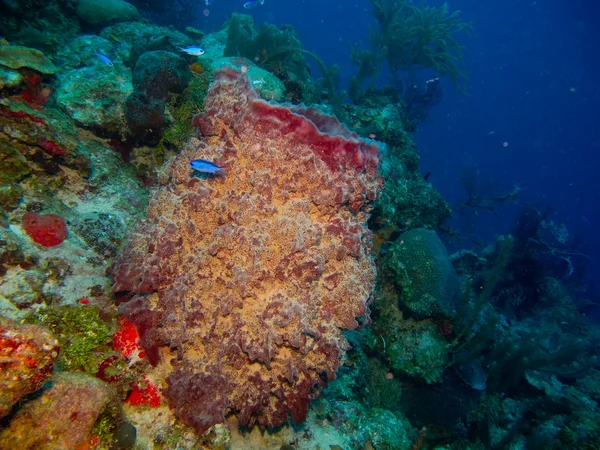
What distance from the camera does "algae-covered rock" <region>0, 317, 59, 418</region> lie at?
4.84 feet

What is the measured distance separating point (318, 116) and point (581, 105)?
98.3 metres

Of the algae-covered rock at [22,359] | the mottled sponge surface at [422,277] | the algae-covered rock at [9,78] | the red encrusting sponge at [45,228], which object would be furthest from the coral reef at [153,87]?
the mottled sponge surface at [422,277]

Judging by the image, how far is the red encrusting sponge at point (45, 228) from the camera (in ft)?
9.61

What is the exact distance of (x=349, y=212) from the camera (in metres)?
3.02

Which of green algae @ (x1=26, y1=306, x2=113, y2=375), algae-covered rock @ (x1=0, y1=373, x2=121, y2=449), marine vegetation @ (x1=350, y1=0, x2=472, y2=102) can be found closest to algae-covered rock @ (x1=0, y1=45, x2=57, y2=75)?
green algae @ (x1=26, y1=306, x2=113, y2=375)

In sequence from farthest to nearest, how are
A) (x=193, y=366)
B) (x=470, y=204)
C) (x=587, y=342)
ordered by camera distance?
(x=470, y=204), (x=587, y=342), (x=193, y=366)

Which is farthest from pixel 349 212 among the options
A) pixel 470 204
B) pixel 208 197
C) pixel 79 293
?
pixel 470 204

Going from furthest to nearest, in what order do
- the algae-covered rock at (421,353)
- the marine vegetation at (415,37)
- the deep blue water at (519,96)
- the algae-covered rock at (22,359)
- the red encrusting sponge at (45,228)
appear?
the deep blue water at (519,96) < the marine vegetation at (415,37) < the algae-covered rock at (421,353) < the red encrusting sponge at (45,228) < the algae-covered rock at (22,359)

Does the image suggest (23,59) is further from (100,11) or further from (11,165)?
(100,11)

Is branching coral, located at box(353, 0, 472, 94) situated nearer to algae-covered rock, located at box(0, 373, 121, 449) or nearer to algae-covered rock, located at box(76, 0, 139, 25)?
algae-covered rock, located at box(76, 0, 139, 25)

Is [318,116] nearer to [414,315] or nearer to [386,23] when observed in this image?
[414,315]

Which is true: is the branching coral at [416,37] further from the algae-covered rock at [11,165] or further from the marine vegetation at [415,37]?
the algae-covered rock at [11,165]

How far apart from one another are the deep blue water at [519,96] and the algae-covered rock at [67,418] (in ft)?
154

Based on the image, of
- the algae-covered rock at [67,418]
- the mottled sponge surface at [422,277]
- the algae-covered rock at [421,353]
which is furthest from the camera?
the mottled sponge surface at [422,277]
